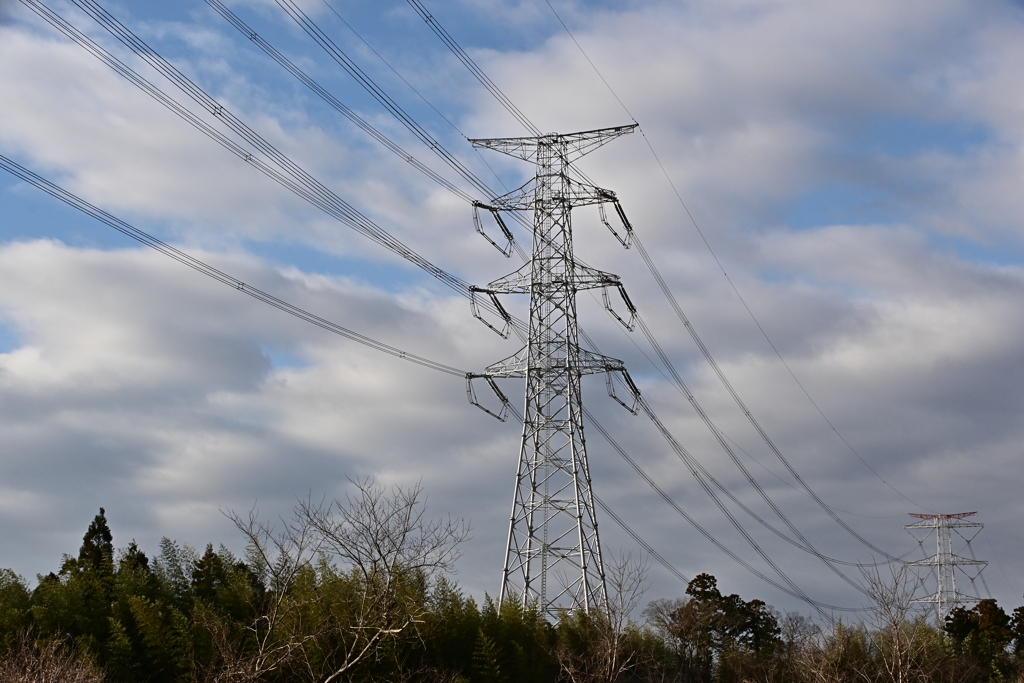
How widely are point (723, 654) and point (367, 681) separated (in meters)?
27.7

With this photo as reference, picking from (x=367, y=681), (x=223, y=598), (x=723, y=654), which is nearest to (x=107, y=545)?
(x=223, y=598)

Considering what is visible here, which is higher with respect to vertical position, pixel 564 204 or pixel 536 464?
pixel 564 204

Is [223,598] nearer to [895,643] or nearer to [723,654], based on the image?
[895,643]

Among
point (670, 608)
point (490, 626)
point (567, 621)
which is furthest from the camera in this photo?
point (670, 608)

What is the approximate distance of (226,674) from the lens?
2167 cm

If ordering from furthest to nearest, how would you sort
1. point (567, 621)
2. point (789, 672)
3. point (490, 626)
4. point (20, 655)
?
point (789, 672) → point (567, 621) → point (490, 626) → point (20, 655)

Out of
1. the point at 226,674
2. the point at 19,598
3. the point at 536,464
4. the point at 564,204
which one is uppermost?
the point at 564,204

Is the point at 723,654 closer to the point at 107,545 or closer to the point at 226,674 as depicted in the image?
the point at 107,545

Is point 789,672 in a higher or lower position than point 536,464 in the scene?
lower

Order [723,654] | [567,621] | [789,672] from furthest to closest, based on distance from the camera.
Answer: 1. [723,654]
2. [789,672]
3. [567,621]

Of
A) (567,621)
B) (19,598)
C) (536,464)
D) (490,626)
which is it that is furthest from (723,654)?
(19,598)

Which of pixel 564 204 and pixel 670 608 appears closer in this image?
pixel 564 204

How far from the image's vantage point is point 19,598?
99.0 ft

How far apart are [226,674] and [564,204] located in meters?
17.6
